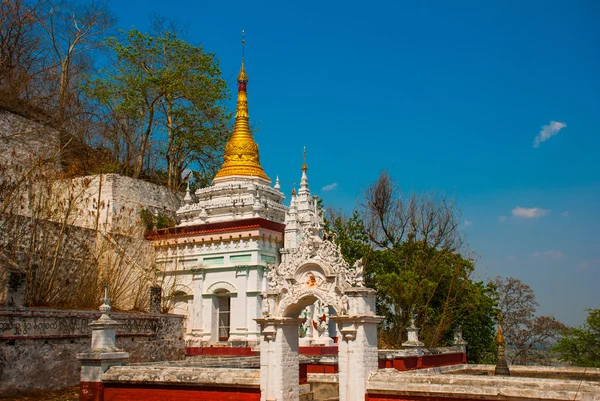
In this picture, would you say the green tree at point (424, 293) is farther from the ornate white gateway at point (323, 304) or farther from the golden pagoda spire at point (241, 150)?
the ornate white gateway at point (323, 304)

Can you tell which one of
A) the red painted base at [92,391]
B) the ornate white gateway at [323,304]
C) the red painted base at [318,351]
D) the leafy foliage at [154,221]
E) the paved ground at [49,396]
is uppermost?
the leafy foliage at [154,221]

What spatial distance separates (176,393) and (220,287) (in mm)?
12065

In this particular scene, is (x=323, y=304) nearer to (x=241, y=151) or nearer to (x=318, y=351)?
(x=318, y=351)

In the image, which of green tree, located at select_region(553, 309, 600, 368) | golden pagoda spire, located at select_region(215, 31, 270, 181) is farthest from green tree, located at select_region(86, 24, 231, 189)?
green tree, located at select_region(553, 309, 600, 368)

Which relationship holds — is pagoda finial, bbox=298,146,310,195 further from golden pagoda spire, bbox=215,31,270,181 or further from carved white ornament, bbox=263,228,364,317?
carved white ornament, bbox=263,228,364,317

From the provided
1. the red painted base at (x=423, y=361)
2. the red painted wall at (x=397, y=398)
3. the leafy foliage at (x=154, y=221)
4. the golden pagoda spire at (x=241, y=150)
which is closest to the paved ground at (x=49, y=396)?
the red painted wall at (x=397, y=398)

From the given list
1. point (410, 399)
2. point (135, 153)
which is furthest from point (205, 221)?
point (410, 399)

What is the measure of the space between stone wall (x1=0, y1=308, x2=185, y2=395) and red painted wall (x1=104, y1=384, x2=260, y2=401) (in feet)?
8.89

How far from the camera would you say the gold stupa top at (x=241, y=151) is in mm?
29438

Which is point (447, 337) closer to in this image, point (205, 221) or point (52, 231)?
point (205, 221)

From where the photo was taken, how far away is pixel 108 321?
1340cm

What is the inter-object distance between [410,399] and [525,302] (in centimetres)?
2620

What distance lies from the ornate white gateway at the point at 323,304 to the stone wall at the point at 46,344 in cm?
633

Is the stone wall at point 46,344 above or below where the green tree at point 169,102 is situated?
below
